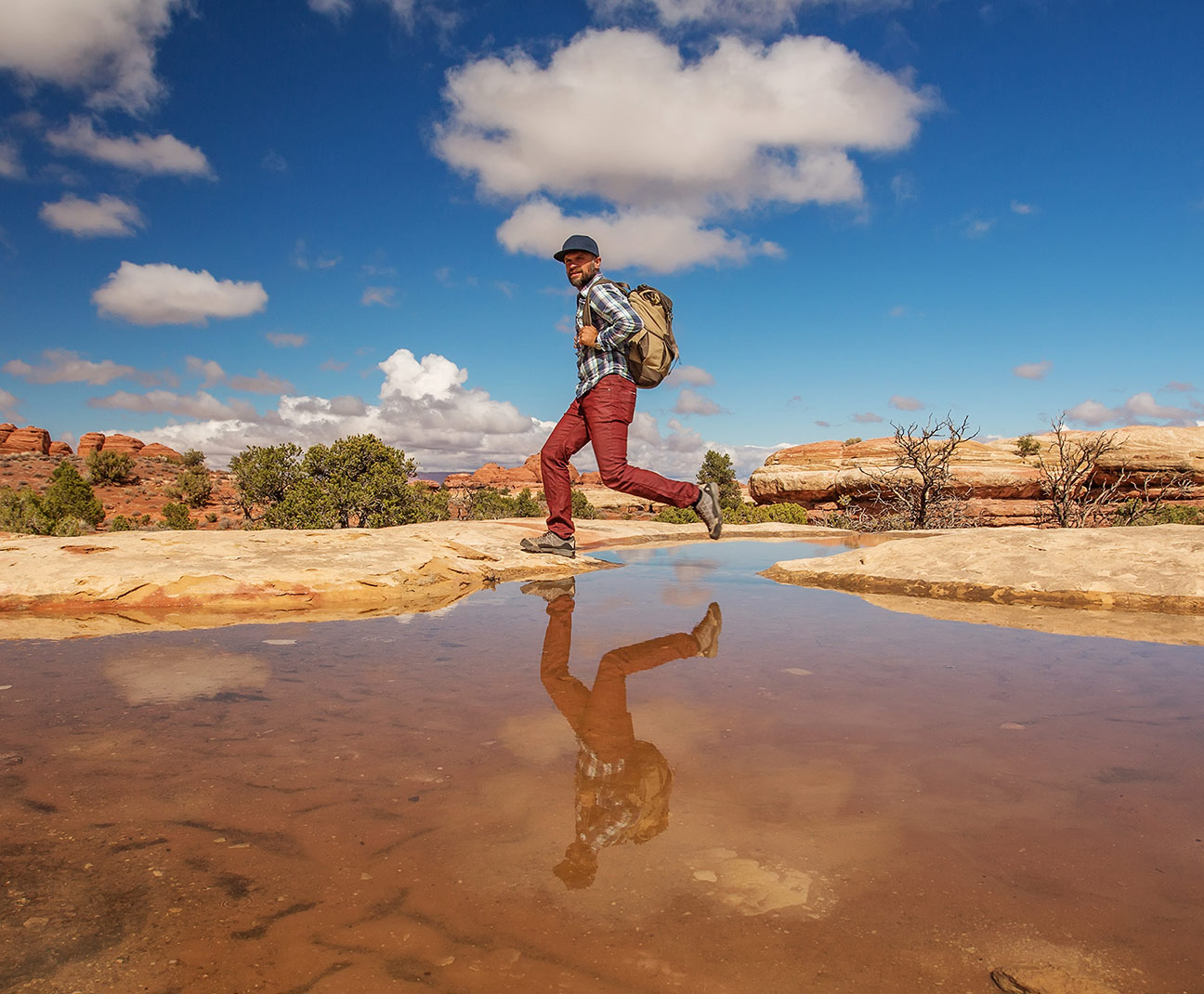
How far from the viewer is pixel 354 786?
4.67 feet

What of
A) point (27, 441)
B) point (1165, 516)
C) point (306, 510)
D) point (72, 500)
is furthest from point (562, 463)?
point (27, 441)

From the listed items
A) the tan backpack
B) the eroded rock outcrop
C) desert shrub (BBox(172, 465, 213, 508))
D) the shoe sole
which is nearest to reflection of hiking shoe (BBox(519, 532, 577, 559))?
the shoe sole

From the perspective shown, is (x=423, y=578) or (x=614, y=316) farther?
(x=614, y=316)

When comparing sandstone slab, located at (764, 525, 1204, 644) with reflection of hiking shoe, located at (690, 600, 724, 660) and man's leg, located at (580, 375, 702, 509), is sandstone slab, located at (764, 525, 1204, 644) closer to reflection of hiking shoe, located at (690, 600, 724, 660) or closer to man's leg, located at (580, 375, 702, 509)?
reflection of hiking shoe, located at (690, 600, 724, 660)

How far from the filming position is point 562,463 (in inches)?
205

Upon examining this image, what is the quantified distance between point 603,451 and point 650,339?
32.8 inches

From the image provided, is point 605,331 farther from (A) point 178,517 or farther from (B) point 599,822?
(A) point 178,517

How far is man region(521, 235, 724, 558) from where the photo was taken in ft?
15.1

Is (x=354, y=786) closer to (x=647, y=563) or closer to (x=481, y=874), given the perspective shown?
(x=481, y=874)

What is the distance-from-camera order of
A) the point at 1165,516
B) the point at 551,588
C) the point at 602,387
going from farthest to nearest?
the point at 1165,516 → the point at 602,387 → the point at 551,588

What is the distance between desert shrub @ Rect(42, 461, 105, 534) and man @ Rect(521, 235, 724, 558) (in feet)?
58.1

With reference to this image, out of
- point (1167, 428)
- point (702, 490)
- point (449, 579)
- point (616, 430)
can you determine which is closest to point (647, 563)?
point (702, 490)

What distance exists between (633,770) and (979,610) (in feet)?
8.19

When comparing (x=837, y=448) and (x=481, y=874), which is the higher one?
(x=837, y=448)
